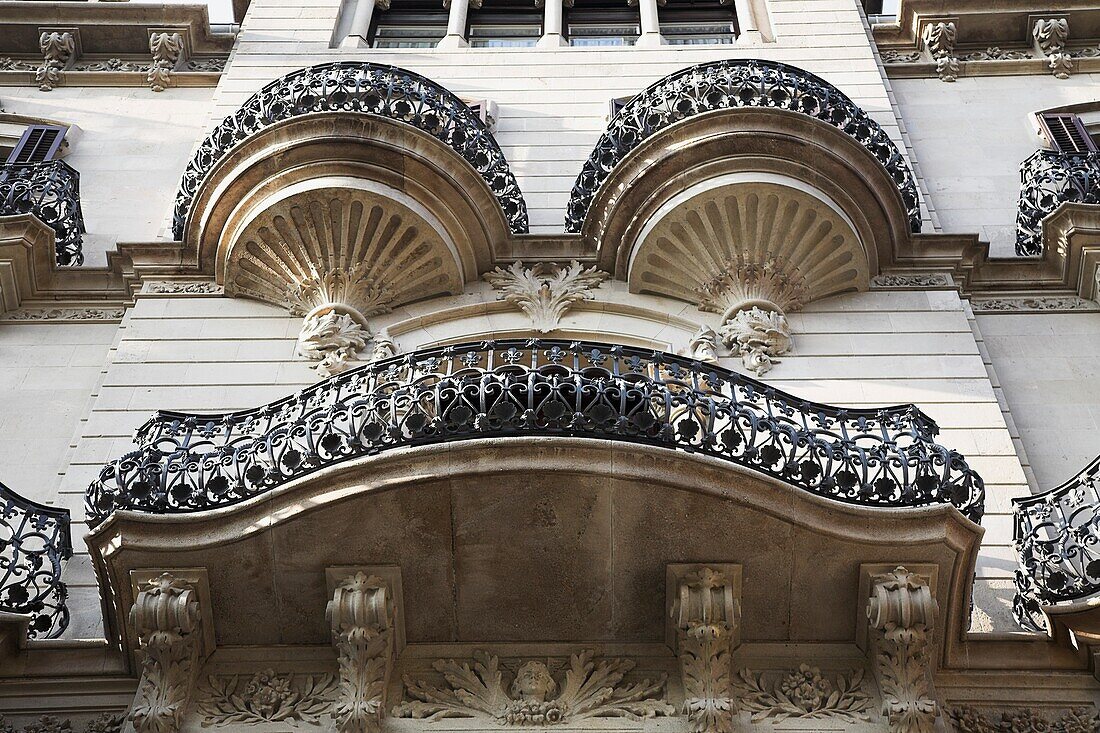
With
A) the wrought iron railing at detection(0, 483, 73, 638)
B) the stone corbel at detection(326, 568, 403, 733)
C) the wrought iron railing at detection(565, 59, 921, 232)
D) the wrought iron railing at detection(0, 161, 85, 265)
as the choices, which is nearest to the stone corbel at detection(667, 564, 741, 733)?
the stone corbel at detection(326, 568, 403, 733)

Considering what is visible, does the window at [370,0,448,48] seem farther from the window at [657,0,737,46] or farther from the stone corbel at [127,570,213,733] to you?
the stone corbel at [127,570,213,733]

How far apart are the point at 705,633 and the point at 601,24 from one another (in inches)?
449

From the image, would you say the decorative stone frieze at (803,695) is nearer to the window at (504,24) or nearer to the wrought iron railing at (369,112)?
the wrought iron railing at (369,112)

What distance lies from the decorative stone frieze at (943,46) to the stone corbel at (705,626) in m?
10.3

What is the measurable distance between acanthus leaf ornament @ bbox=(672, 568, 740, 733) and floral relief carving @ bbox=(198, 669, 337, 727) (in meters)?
2.29

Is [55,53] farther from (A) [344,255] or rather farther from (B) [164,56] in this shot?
(A) [344,255]

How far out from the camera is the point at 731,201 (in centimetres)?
1272

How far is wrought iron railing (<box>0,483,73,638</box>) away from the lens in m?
9.31

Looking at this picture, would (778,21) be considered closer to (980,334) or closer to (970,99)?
(970,99)

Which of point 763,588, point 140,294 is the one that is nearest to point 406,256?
point 140,294

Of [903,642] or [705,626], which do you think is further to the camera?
[705,626]

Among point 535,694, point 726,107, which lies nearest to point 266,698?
point 535,694

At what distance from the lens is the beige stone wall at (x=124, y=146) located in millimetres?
14750

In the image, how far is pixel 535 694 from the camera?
8.87m
